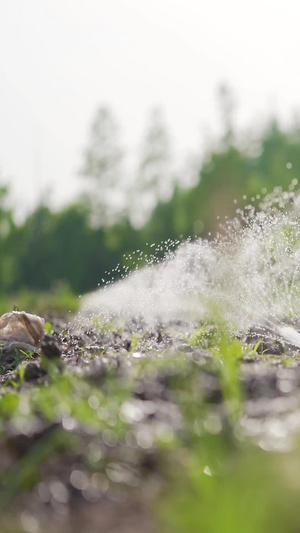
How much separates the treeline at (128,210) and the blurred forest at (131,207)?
4cm

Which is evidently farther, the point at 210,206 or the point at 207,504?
the point at 210,206

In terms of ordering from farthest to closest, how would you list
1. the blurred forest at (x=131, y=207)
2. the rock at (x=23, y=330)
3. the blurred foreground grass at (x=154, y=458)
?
the blurred forest at (x=131, y=207) → the rock at (x=23, y=330) → the blurred foreground grass at (x=154, y=458)

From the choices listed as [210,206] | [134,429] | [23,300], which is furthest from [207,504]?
[210,206]

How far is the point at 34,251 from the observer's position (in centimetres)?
3128

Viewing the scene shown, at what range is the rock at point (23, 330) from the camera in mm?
7379

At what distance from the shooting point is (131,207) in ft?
111

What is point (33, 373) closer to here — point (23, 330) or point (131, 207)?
point (23, 330)

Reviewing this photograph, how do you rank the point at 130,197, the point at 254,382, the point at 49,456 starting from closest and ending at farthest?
the point at 49,456, the point at 254,382, the point at 130,197

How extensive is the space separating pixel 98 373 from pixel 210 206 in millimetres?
26726

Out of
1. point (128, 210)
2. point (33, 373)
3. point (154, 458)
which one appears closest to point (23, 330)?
point (33, 373)

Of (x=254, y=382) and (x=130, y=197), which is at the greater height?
(x=254, y=382)

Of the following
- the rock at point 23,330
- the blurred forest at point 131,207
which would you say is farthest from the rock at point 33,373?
the blurred forest at point 131,207

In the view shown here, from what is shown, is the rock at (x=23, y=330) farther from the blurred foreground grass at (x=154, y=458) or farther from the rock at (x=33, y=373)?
the blurred foreground grass at (x=154, y=458)

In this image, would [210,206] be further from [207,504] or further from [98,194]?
[207,504]
